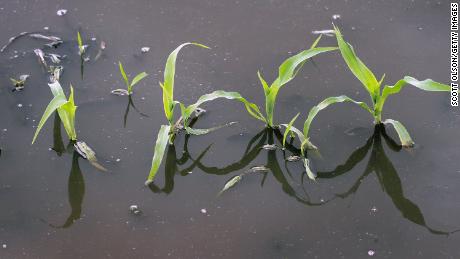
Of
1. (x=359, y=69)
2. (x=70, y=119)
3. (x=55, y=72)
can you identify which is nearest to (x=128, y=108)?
(x=70, y=119)

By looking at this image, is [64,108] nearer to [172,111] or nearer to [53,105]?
[53,105]

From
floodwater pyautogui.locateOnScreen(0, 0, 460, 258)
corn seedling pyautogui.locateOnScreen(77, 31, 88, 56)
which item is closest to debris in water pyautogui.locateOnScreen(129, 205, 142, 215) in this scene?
floodwater pyautogui.locateOnScreen(0, 0, 460, 258)

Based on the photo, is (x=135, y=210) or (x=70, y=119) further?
(x=70, y=119)

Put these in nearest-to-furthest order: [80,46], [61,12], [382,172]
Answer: [382,172] < [80,46] < [61,12]

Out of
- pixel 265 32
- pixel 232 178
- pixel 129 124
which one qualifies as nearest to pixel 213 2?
pixel 265 32

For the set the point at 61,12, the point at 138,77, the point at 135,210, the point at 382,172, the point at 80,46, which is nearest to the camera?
the point at 135,210

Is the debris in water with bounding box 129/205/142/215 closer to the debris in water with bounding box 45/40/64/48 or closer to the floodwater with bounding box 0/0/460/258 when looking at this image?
the floodwater with bounding box 0/0/460/258
